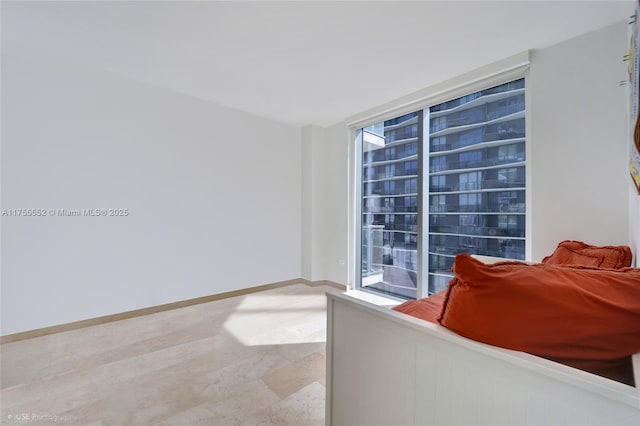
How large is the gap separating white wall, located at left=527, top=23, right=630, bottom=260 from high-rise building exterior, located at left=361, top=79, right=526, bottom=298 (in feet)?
0.75

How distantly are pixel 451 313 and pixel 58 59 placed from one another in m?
3.61

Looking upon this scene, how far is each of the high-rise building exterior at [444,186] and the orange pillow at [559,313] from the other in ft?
6.35

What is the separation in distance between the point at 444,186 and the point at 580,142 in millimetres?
1129

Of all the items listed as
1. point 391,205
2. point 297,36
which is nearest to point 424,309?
point 297,36

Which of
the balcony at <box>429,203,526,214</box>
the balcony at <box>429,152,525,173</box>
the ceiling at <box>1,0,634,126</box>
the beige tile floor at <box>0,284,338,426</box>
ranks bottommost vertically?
the beige tile floor at <box>0,284,338,426</box>

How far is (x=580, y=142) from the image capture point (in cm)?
196

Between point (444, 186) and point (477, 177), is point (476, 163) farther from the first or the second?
point (444, 186)

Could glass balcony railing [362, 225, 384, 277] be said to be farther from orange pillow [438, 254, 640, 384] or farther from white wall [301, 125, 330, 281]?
orange pillow [438, 254, 640, 384]

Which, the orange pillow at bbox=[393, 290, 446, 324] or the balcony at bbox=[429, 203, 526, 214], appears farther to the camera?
the balcony at bbox=[429, 203, 526, 214]

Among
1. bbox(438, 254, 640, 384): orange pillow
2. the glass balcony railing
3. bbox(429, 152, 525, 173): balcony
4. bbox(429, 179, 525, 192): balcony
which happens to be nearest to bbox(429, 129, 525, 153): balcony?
bbox(429, 152, 525, 173): balcony

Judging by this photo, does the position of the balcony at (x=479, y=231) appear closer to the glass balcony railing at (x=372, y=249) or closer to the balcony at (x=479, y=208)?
the balcony at (x=479, y=208)

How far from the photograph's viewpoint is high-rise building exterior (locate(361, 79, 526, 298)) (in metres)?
2.46

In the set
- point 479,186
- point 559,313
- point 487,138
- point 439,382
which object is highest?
point 487,138

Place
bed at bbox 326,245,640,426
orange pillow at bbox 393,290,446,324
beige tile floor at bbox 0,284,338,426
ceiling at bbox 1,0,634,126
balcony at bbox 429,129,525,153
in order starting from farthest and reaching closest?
balcony at bbox 429,129,525,153 → ceiling at bbox 1,0,634,126 → beige tile floor at bbox 0,284,338,426 → orange pillow at bbox 393,290,446,324 → bed at bbox 326,245,640,426
